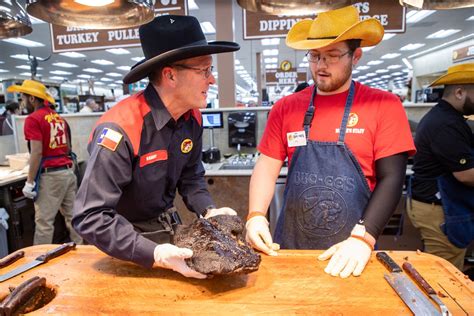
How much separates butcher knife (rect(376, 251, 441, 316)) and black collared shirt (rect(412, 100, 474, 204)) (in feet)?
4.12

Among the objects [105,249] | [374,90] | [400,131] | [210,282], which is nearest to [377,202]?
[400,131]

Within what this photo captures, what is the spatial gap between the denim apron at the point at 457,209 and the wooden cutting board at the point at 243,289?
1250mm

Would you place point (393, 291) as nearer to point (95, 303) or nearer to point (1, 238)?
point (95, 303)

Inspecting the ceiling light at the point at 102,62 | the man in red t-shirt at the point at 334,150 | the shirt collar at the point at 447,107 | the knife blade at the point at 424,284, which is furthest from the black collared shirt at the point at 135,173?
the ceiling light at the point at 102,62

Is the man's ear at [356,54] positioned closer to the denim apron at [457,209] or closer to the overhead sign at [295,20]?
the denim apron at [457,209]

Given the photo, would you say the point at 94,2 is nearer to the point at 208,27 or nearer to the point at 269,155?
the point at 269,155

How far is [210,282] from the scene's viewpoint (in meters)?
1.08

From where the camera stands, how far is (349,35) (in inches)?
55.2

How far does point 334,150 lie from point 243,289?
2.41ft

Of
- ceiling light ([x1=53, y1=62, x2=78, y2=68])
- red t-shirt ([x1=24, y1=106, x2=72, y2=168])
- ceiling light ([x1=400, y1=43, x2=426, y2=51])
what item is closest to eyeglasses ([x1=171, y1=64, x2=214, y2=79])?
red t-shirt ([x1=24, y1=106, x2=72, y2=168])

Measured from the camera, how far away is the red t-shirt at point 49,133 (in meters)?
3.28

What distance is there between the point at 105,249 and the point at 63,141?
9.25 ft

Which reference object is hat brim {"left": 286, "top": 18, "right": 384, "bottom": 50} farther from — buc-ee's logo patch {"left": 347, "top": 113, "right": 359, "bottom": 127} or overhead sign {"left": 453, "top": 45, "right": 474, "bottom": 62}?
overhead sign {"left": 453, "top": 45, "right": 474, "bottom": 62}

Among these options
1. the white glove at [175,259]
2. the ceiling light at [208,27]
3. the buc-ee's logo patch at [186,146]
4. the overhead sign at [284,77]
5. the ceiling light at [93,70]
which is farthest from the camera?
the ceiling light at [93,70]
